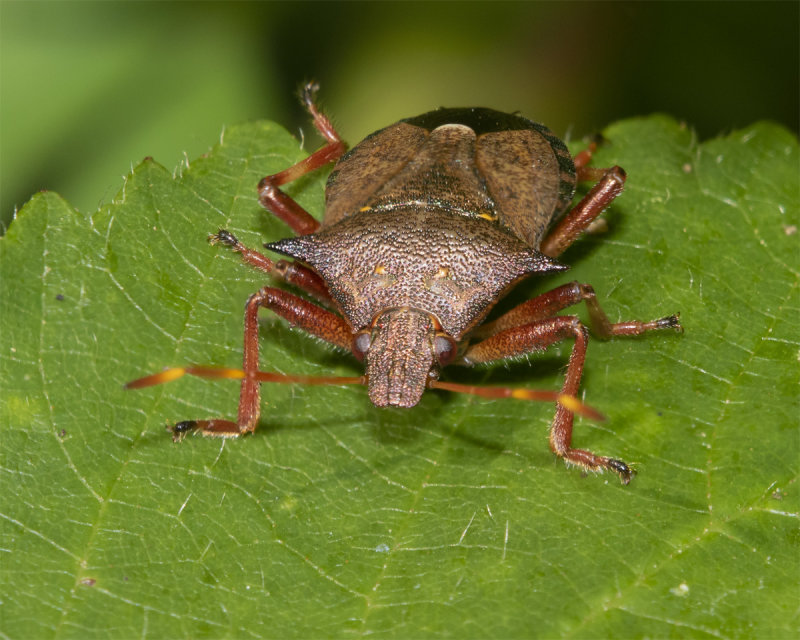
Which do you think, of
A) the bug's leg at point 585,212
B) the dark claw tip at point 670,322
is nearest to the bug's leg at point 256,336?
the bug's leg at point 585,212

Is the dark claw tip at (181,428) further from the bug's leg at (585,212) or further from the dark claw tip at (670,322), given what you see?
the dark claw tip at (670,322)

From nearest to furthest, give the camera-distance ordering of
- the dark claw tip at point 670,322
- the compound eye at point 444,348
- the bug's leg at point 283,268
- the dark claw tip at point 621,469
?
the dark claw tip at point 621,469 → the compound eye at point 444,348 → the dark claw tip at point 670,322 → the bug's leg at point 283,268

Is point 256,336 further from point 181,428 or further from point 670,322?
point 670,322

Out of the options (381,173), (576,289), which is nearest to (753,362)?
(576,289)

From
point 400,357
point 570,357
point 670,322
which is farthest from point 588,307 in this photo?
point 400,357

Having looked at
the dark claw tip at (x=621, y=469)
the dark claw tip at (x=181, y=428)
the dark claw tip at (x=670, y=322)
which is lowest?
the dark claw tip at (x=621, y=469)

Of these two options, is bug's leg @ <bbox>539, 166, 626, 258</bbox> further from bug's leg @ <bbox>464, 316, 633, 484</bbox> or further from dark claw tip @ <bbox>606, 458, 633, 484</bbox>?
dark claw tip @ <bbox>606, 458, 633, 484</bbox>

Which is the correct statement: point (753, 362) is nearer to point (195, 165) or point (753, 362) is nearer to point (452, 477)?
point (452, 477)
